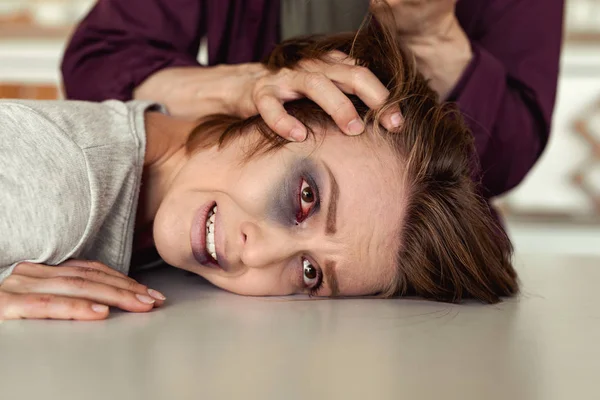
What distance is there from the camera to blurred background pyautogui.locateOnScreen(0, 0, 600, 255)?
229cm

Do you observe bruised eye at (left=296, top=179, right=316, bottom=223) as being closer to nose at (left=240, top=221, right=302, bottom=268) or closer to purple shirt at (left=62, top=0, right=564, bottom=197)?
nose at (left=240, top=221, right=302, bottom=268)

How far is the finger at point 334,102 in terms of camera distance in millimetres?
867

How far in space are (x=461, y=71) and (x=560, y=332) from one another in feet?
1.69

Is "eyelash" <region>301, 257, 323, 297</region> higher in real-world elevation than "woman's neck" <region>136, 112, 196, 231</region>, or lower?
lower

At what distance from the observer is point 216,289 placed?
90 centimetres

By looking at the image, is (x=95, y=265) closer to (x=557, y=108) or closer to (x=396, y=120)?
(x=396, y=120)

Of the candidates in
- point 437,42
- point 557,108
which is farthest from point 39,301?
point 557,108

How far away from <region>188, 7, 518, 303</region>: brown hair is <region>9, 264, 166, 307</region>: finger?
0.22m

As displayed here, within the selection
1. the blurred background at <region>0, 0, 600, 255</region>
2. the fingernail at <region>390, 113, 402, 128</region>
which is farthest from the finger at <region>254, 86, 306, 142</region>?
the blurred background at <region>0, 0, 600, 255</region>

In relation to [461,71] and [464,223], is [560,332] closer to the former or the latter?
[464,223]

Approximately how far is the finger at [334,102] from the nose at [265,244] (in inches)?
5.7

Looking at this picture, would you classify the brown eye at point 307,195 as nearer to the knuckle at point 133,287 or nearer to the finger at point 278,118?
the finger at point 278,118

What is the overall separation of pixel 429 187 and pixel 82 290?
43cm

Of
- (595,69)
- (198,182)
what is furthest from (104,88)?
(595,69)
